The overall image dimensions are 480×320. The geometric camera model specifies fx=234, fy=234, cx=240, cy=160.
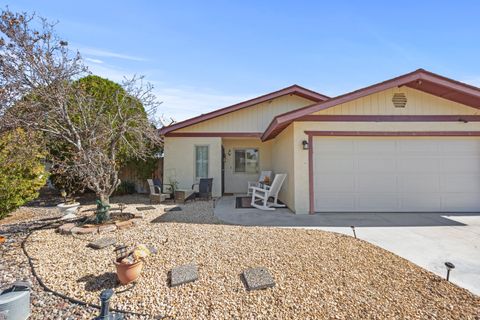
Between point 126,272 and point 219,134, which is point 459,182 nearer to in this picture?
point 219,134

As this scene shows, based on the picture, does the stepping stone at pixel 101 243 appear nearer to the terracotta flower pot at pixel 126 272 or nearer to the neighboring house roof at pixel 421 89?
the terracotta flower pot at pixel 126 272

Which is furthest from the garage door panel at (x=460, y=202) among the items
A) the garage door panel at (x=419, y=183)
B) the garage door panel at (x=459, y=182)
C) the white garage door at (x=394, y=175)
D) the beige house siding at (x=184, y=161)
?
the beige house siding at (x=184, y=161)

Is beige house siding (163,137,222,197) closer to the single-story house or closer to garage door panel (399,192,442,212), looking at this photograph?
the single-story house

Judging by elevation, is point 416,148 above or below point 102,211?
above

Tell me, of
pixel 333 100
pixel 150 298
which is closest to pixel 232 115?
pixel 333 100

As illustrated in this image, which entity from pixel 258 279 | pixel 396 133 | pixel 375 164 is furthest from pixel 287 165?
pixel 258 279

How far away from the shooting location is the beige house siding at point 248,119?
33.5ft

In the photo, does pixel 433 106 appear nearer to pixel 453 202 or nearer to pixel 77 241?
pixel 453 202

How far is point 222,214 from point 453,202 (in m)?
6.48

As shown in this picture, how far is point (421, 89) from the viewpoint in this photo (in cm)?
659

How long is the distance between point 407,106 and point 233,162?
7304 millimetres

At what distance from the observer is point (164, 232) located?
4.72m

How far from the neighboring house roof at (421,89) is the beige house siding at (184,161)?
4161 millimetres

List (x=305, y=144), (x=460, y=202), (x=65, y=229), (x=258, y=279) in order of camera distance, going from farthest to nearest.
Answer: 1. (x=460, y=202)
2. (x=305, y=144)
3. (x=65, y=229)
4. (x=258, y=279)
